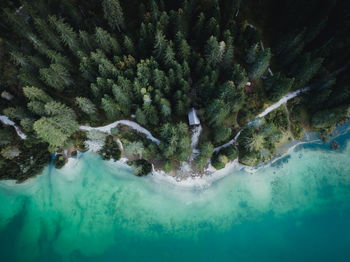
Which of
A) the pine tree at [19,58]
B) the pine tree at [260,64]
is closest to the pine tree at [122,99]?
the pine tree at [19,58]

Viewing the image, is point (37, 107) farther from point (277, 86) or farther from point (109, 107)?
point (277, 86)

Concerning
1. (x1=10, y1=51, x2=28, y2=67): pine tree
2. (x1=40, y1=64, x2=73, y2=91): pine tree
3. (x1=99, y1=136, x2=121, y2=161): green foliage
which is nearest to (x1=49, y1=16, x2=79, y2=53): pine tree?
(x1=40, y1=64, x2=73, y2=91): pine tree

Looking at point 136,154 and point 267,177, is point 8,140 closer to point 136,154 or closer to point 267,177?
point 136,154

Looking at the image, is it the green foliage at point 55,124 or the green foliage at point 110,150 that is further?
the green foliage at point 110,150

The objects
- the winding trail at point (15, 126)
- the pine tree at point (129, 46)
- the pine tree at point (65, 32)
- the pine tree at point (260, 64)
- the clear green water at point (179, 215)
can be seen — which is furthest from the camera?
the winding trail at point (15, 126)

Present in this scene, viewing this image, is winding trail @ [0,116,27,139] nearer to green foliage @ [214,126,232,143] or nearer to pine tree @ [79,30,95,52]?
pine tree @ [79,30,95,52]

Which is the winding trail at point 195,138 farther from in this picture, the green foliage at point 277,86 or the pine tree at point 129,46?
the pine tree at point 129,46

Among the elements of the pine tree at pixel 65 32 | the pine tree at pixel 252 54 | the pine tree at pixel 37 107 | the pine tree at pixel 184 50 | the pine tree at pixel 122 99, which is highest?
the pine tree at pixel 252 54
